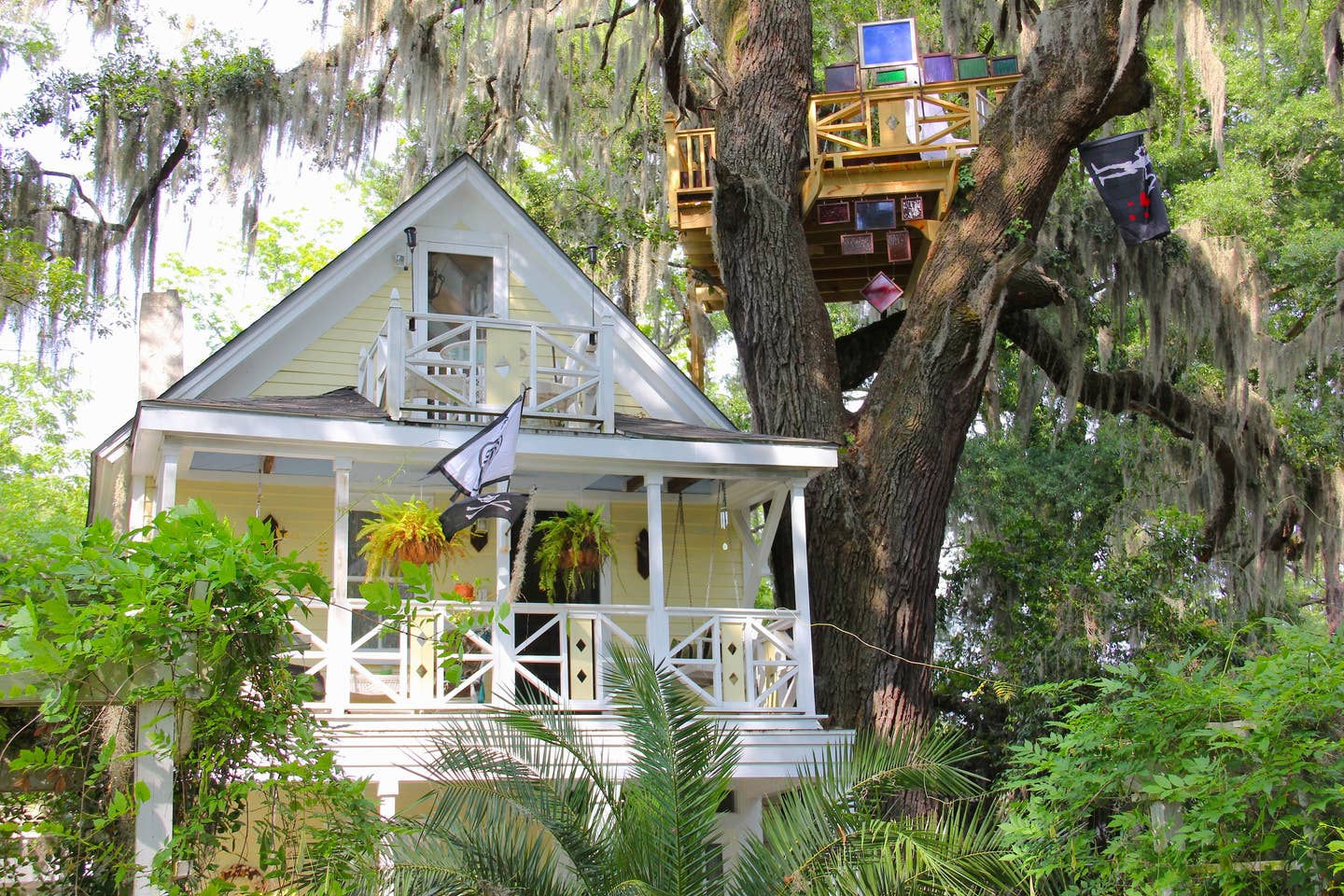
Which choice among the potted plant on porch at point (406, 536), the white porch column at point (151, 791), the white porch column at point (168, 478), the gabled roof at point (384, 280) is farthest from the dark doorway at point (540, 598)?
the white porch column at point (151, 791)

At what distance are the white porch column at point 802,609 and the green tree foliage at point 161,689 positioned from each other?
490 centimetres

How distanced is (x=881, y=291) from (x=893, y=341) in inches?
72.2

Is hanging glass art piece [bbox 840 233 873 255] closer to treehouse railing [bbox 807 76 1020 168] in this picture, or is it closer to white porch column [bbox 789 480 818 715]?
treehouse railing [bbox 807 76 1020 168]

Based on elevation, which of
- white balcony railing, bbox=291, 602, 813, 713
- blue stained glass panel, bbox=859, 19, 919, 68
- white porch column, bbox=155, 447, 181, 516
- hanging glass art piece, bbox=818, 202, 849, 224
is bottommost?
white balcony railing, bbox=291, 602, 813, 713

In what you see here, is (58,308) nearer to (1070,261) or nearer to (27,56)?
(27,56)

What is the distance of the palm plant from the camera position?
662 cm

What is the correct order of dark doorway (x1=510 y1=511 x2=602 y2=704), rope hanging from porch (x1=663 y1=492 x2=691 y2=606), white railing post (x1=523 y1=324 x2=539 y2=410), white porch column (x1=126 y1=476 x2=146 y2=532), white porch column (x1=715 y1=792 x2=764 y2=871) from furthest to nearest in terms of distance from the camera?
rope hanging from porch (x1=663 y1=492 x2=691 y2=606)
dark doorway (x1=510 y1=511 x2=602 y2=704)
white porch column (x1=126 y1=476 x2=146 y2=532)
white porch column (x1=715 y1=792 x2=764 y2=871)
white railing post (x1=523 y1=324 x2=539 y2=410)

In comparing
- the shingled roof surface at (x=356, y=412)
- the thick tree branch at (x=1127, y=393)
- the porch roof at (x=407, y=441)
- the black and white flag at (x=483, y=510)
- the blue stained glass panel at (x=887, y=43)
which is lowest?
the black and white flag at (x=483, y=510)

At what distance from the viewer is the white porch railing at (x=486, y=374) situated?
10.3 m

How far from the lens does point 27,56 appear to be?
16.8 m

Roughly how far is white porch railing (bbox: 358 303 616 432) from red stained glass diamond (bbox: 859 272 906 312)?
11.9 ft

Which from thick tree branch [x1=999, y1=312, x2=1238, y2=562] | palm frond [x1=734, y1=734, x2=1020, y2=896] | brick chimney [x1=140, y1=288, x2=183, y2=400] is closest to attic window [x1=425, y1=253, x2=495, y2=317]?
brick chimney [x1=140, y1=288, x2=183, y2=400]

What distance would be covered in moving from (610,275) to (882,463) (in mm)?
7681

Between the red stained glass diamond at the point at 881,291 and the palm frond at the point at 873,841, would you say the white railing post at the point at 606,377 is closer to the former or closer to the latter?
the palm frond at the point at 873,841
